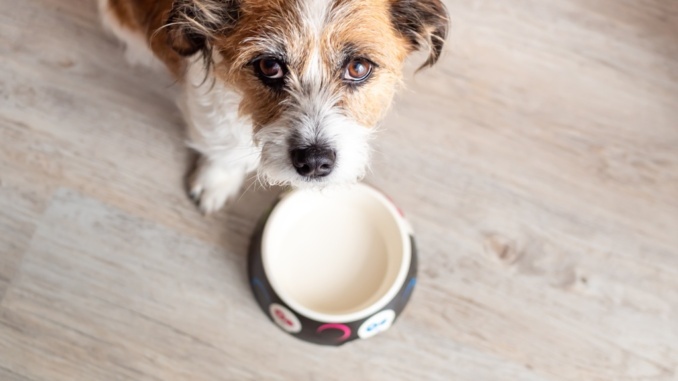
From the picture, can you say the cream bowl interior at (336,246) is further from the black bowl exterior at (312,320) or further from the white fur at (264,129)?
the white fur at (264,129)

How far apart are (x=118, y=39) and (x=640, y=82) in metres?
1.63

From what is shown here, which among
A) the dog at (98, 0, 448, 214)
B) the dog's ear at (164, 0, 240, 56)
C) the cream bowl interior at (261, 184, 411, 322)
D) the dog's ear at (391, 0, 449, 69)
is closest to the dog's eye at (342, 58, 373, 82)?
the dog at (98, 0, 448, 214)

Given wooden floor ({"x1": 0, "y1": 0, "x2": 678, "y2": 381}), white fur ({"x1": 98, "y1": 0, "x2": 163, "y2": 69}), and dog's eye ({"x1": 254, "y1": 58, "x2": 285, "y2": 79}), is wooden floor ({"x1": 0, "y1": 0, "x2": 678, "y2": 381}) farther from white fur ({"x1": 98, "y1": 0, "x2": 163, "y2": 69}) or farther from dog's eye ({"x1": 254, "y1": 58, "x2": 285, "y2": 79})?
dog's eye ({"x1": 254, "y1": 58, "x2": 285, "y2": 79})

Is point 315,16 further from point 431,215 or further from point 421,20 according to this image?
point 431,215

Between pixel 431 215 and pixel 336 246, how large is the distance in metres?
0.31

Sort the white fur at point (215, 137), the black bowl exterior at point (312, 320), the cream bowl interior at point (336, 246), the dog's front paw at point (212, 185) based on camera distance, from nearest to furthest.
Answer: the white fur at point (215, 137)
the black bowl exterior at point (312, 320)
the cream bowl interior at point (336, 246)
the dog's front paw at point (212, 185)

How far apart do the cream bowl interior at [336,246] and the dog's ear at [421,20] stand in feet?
1.58

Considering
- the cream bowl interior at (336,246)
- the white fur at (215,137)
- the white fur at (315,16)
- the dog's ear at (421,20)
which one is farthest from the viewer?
the cream bowl interior at (336,246)

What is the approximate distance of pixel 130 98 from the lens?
1924mm

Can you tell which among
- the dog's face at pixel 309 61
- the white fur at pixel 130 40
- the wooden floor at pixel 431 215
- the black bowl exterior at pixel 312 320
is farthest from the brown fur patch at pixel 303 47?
the wooden floor at pixel 431 215

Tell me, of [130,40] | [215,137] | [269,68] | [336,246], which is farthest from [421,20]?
[130,40]

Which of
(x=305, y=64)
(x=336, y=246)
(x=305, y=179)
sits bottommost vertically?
(x=336, y=246)

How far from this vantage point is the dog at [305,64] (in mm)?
1234

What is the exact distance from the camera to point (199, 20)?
1276 millimetres
